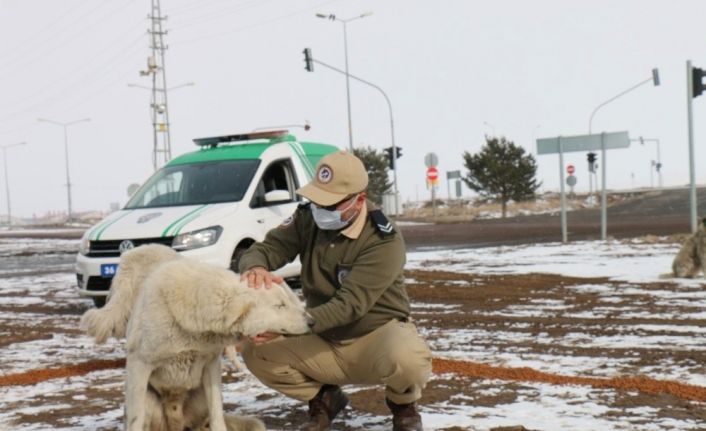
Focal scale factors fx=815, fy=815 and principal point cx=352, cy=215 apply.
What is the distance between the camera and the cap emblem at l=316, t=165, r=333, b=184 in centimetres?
486

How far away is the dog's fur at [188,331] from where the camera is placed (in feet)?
13.7

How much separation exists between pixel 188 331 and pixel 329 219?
3.78ft

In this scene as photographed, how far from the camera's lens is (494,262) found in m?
18.1

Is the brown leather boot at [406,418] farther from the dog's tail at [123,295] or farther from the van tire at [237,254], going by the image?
the van tire at [237,254]

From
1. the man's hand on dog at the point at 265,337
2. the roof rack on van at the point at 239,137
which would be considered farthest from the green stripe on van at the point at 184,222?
the man's hand on dog at the point at 265,337

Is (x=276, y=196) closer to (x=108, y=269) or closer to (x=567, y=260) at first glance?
(x=108, y=269)

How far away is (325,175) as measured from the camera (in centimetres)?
489

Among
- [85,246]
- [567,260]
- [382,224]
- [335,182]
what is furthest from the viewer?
[567,260]

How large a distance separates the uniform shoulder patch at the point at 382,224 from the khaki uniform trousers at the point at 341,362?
1.89ft

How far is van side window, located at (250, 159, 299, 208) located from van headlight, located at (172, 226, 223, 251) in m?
1.19

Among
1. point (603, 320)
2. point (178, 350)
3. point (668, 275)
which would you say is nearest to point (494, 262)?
point (668, 275)

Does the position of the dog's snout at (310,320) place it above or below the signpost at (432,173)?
below

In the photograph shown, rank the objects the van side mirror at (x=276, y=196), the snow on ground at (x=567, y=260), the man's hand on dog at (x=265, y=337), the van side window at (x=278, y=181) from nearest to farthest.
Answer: the man's hand on dog at (x=265, y=337) → the van side mirror at (x=276, y=196) → the van side window at (x=278, y=181) → the snow on ground at (x=567, y=260)

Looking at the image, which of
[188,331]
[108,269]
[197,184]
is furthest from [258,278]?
[197,184]
